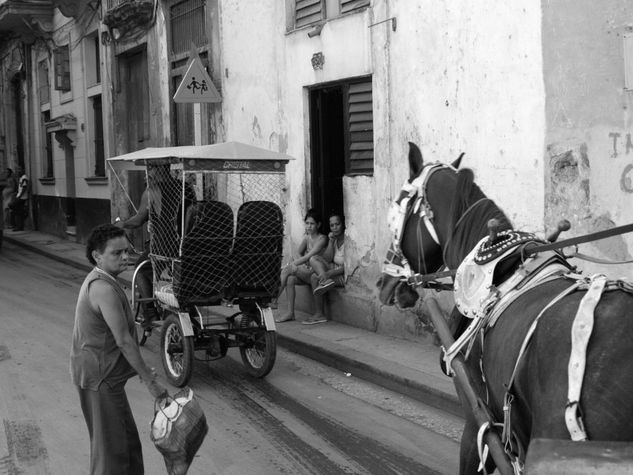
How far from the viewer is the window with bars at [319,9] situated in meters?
10.4

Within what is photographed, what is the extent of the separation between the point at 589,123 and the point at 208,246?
11.7 feet

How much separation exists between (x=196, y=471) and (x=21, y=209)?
21345 millimetres

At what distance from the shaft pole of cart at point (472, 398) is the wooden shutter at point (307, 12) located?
7.74 m

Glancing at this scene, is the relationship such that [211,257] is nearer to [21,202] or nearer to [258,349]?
[258,349]

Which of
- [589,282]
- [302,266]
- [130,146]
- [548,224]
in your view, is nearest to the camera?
[589,282]

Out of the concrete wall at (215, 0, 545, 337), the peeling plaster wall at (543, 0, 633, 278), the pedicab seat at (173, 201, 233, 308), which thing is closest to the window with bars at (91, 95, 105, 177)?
the concrete wall at (215, 0, 545, 337)

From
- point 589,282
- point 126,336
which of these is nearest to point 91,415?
point 126,336

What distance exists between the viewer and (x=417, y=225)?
4.58 metres

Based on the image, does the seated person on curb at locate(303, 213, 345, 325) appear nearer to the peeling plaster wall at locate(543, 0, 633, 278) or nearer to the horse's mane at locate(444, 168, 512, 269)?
the peeling plaster wall at locate(543, 0, 633, 278)

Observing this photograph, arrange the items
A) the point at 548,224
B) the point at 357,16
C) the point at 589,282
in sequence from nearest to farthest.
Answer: the point at 589,282 → the point at 548,224 → the point at 357,16

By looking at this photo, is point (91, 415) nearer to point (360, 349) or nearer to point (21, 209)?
point (360, 349)

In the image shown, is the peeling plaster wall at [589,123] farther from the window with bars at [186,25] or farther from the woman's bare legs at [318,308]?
the window with bars at [186,25]

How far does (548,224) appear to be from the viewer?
24.0 feet

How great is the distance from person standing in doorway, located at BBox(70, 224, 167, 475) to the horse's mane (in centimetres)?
178
